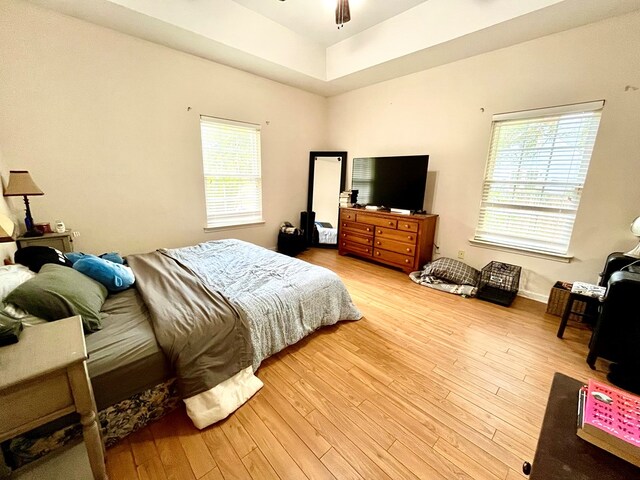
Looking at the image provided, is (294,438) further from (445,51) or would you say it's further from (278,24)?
(278,24)

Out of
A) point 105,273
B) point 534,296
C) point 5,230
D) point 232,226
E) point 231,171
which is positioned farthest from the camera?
point 232,226

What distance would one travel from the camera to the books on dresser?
2.12 ft

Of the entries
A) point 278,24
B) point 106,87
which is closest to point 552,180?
point 278,24

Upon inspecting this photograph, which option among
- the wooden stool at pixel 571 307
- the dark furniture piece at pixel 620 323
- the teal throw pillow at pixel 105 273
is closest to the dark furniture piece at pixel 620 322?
the dark furniture piece at pixel 620 323

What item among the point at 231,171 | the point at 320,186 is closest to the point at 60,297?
the point at 231,171

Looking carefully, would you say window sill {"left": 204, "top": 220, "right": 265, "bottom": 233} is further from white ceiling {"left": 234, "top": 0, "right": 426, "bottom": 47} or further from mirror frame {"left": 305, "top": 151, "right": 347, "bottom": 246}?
white ceiling {"left": 234, "top": 0, "right": 426, "bottom": 47}

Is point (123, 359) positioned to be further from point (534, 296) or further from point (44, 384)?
point (534, 296)

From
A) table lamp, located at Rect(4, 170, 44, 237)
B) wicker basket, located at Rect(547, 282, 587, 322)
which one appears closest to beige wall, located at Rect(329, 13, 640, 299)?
wicker basket, located at Rect(547, 282, 587, 322)

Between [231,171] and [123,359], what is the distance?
2.99m

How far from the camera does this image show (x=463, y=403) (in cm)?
157

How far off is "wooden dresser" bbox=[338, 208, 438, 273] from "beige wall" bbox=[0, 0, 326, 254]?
199cm

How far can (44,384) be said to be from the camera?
83cm

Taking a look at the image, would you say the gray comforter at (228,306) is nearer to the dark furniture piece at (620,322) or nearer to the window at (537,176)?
the dark furniture piece at (620,322)

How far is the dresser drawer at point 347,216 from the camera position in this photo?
415cm
